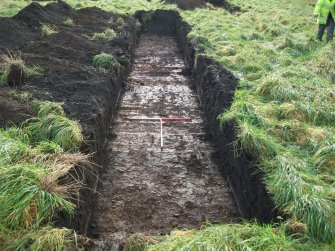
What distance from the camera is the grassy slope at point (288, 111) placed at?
13.4 ft

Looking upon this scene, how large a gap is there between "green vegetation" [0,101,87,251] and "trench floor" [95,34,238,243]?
105cm

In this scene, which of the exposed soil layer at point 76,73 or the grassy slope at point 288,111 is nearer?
the grassy slope at point 288,111

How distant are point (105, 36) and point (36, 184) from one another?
8.57 meters

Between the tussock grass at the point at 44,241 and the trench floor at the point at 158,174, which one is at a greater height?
the tussock grass at the point at 44,241

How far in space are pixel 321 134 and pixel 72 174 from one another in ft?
11.9

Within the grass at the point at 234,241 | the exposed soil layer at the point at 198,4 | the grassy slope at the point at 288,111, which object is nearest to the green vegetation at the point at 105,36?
the grassy slope at the point at 288,111

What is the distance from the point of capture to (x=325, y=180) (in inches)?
177

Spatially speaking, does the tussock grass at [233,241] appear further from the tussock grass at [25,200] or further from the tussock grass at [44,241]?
the tussock grass at [25,200]

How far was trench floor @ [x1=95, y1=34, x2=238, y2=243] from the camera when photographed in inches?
205

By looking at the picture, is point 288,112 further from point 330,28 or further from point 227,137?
point 330,28

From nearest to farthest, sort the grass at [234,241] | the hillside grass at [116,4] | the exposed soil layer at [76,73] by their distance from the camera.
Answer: the grass at [234,241] < the exposed soil layer at [76,73] < the hillside grass at [116,4]

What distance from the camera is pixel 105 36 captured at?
11703 millimetres

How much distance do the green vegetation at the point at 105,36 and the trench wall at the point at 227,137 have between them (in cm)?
263

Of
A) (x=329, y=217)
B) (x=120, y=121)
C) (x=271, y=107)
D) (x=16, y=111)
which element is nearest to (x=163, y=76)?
(x=120, y=121)
